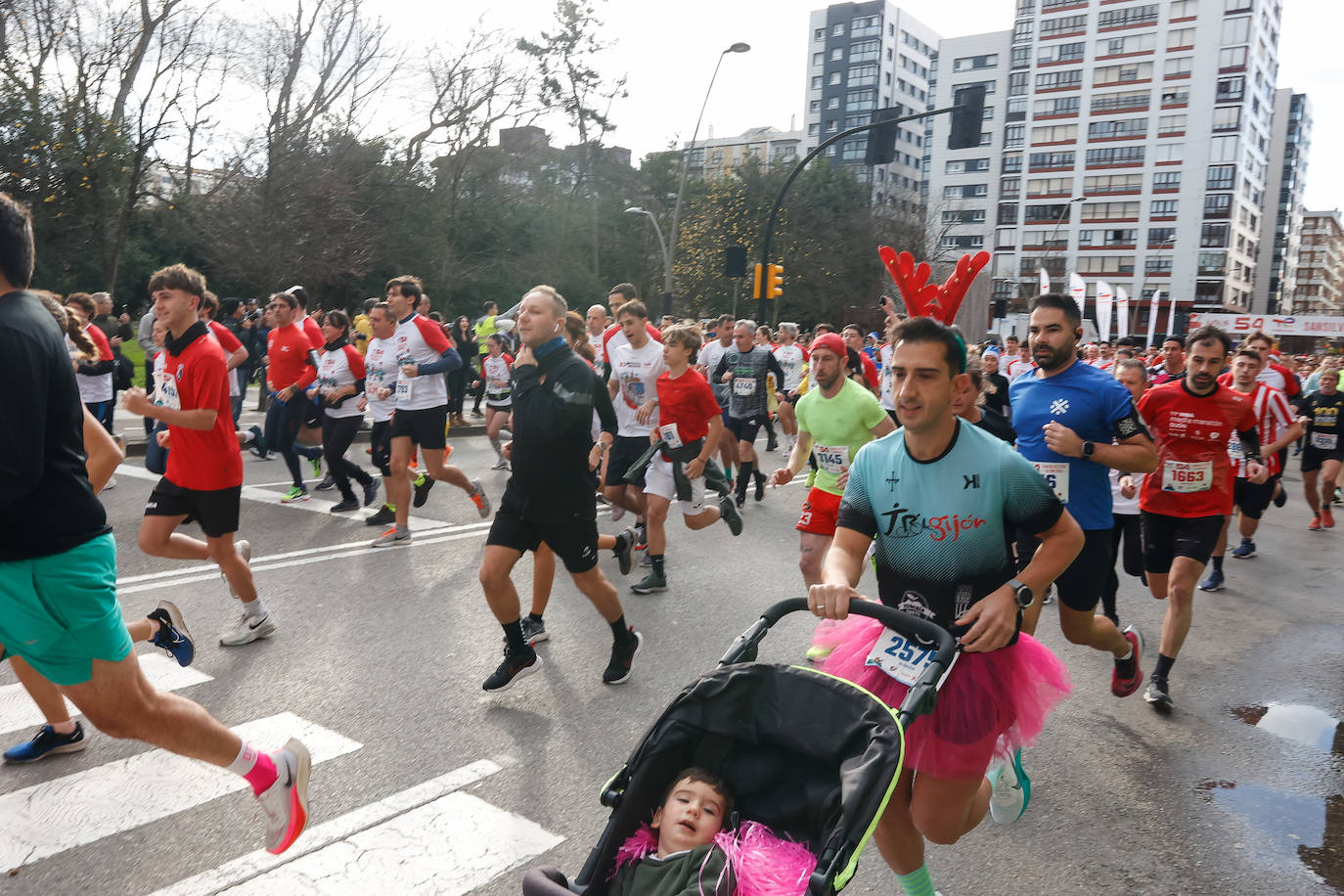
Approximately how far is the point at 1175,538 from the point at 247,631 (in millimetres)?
5447

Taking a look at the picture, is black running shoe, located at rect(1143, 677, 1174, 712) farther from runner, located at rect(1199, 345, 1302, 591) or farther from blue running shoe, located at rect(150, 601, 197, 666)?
blue running shoe, located at rect(150, 601, 197, 666)

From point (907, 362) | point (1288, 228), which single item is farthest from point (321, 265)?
point (1288, 228)

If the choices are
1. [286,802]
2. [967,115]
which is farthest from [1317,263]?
[286,802]

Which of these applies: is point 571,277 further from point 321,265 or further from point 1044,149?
point 1044,149

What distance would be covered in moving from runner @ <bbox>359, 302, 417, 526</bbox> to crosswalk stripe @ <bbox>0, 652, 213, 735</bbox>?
317cm

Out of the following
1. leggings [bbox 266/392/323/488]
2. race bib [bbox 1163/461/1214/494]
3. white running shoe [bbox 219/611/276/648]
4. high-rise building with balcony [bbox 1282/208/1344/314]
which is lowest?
white running shoe [bbox 219/611/276/648]

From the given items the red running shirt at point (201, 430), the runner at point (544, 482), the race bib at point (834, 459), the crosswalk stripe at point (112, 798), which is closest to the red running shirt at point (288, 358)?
the red running shirt at point (201, 430)

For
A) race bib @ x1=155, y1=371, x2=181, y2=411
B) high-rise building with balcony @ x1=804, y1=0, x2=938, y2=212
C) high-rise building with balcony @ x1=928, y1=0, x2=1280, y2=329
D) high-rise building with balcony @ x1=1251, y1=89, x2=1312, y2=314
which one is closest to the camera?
race bib @ x1=155, y1=371, x2=181, y2=411

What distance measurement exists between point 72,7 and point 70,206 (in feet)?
12.8

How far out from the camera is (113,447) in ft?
11.1

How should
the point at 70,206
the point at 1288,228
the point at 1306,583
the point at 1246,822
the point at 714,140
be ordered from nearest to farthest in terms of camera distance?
the point at 1246,822 → the point at 1306,583 → the point at 70,206 → the point at 1288,228 → the point at 714,140

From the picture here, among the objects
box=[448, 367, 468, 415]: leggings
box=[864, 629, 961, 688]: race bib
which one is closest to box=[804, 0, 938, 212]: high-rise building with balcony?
box=[448, 367, 468, 415]: leggings

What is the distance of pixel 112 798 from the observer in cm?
354

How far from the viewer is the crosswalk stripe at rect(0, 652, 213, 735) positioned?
4.19m
